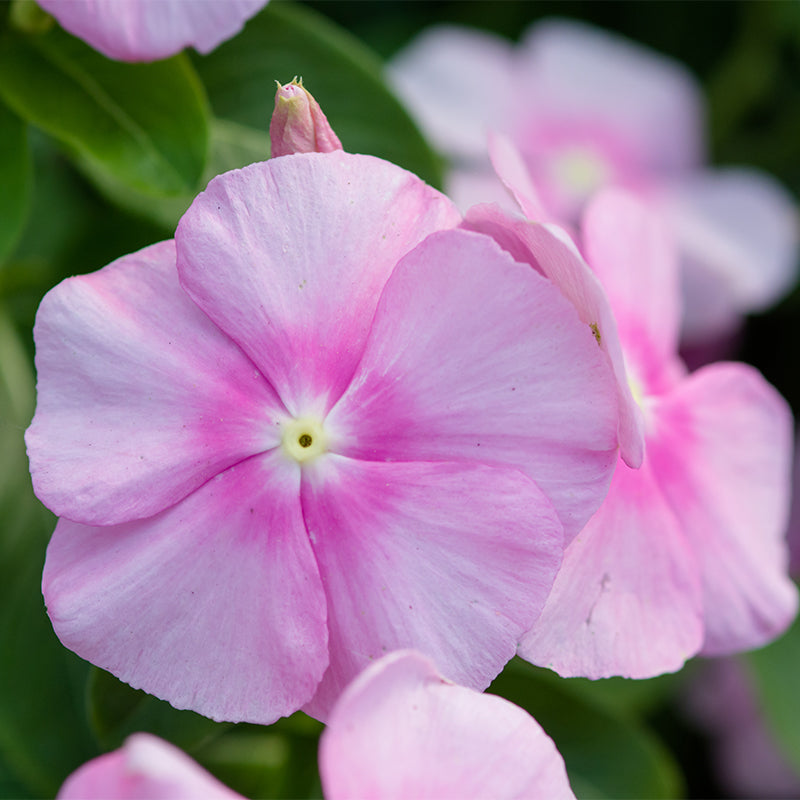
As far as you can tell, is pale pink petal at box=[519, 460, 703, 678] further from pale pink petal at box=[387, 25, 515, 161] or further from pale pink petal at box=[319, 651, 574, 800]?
pale pink petal at box=[387, 25, 515, 161]

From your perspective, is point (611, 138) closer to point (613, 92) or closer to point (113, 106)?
point (613, 92)

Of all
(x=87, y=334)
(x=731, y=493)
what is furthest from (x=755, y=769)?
(x=87, y=334)

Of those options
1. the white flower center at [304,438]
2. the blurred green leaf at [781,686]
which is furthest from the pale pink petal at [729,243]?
the white flower center at [304,438]

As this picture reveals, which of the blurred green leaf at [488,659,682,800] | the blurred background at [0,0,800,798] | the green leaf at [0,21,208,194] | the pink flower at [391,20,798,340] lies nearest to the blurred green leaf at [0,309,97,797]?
the blurred background at [0,0,800,798]

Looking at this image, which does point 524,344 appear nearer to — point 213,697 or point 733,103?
point 213,697

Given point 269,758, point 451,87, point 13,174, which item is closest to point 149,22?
point 13,174
